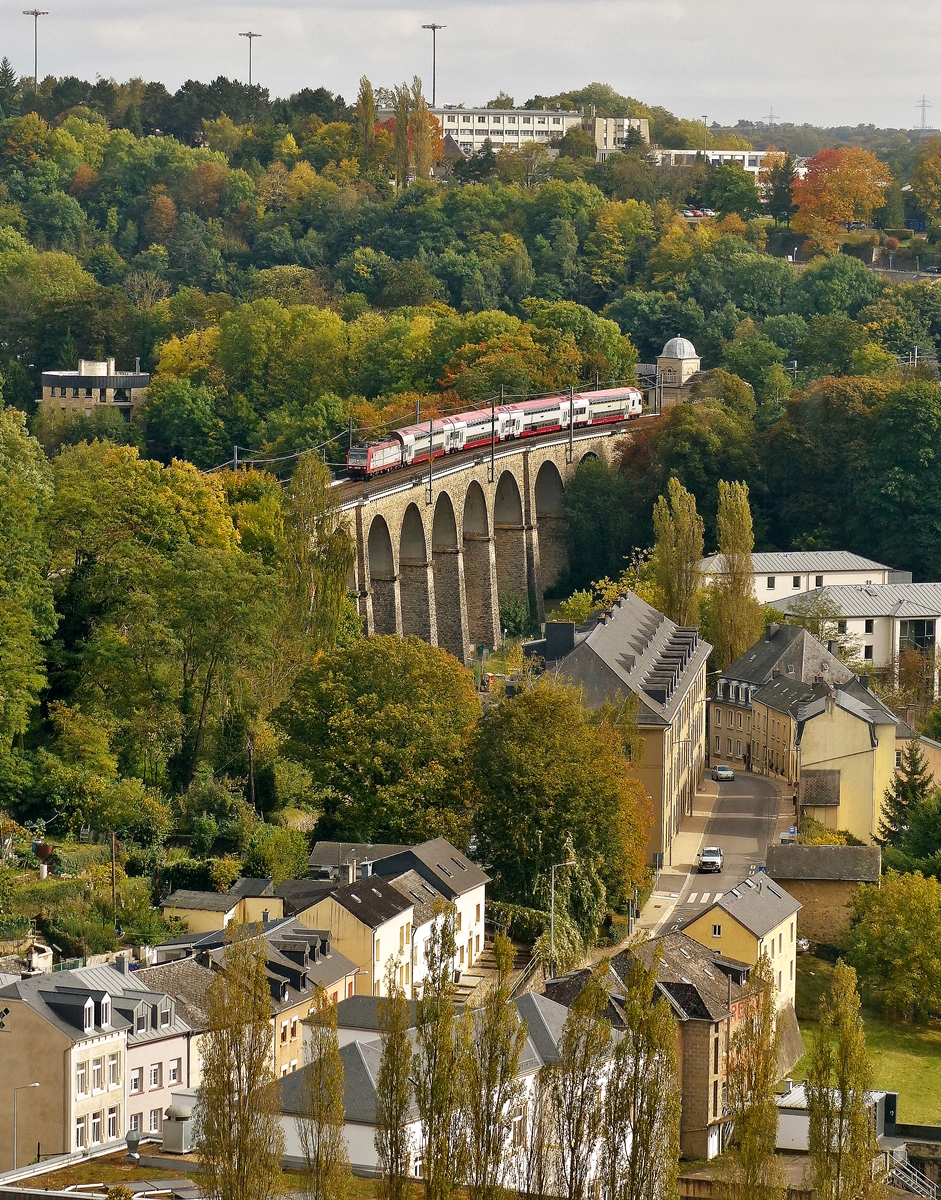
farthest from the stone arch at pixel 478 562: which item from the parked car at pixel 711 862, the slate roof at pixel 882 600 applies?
the parked car at pixel 711 862

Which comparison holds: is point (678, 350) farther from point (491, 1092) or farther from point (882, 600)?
point (491, 1092)

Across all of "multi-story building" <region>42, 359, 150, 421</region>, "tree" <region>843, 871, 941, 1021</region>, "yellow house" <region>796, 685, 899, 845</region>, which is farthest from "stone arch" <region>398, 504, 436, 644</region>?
"tree" <region>843, 871, 941, 1021</region>

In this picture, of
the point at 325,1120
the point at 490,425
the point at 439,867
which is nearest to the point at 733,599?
the point at 490,425

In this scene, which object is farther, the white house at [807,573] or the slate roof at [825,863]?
the white house at [807,573]

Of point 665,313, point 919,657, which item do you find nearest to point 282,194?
point 665,313

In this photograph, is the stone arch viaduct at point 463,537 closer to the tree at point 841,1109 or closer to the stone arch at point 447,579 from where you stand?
the stone arch at point 447,579

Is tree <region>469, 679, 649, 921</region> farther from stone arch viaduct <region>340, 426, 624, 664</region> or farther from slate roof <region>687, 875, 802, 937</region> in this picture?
stone arch viaduct <region>340, 426, 624, 664</region>
